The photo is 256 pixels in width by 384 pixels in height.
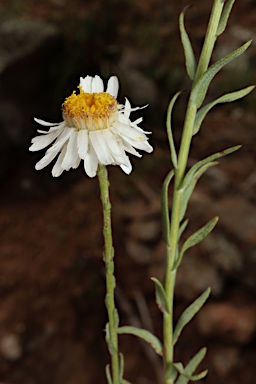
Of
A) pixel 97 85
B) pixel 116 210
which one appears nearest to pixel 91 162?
pixel 97 85

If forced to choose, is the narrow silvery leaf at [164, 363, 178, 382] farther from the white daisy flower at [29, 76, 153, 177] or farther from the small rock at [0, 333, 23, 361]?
the small rock at [0, 333, 23, 361]

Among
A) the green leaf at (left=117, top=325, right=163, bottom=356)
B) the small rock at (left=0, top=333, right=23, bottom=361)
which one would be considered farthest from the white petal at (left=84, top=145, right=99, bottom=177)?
the small rock at (left=0, top=333, right=23, bottom=361)

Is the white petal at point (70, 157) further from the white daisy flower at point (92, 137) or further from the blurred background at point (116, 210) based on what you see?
the blurred background at point (116, 210)

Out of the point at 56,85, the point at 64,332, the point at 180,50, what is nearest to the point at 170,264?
the point at 64,332

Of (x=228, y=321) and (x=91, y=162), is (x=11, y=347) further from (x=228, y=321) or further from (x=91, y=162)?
(x=91, y=162)

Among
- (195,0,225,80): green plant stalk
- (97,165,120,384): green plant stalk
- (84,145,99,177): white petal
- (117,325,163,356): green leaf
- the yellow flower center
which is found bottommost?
(117,325,163,356): green leaf

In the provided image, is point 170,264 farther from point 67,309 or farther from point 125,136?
point 67,309

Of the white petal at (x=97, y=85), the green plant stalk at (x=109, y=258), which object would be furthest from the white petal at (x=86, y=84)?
the green plant stalk at (x=109, y=258)

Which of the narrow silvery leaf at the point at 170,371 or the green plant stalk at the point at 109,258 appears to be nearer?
the green plant stalk at the point at 109,258
